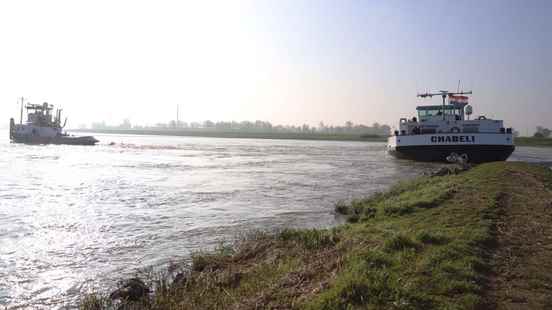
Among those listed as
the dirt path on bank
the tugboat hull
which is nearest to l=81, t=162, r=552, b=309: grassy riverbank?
the dirt path on bank

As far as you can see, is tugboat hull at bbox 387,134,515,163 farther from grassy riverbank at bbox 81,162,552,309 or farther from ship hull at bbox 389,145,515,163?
grassy riverbank at bbox 81,162,552,309

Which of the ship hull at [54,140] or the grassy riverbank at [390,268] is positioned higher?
the ship hull at [54,140]

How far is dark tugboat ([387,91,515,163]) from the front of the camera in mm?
31219

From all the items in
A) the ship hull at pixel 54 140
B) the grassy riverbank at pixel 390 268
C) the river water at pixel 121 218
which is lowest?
the river water at pixel 121 218

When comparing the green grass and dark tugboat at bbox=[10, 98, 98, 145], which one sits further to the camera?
the green grass

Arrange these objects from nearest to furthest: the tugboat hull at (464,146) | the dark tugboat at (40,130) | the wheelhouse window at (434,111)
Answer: the tugboat hull at (464,146) < the wheelhouse window at (434,111) < the dark tugboat at (40,130)

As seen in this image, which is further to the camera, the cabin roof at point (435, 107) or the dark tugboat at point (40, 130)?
the dark tugboat at point (40, 130)

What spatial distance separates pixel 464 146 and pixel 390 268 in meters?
29.2

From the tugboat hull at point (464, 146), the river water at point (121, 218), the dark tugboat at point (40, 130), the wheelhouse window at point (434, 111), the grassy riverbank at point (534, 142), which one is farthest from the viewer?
the grassy riverbank at point (534, 142)

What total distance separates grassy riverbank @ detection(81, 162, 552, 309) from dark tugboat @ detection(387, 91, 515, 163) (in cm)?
2305

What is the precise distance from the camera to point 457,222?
882 cm

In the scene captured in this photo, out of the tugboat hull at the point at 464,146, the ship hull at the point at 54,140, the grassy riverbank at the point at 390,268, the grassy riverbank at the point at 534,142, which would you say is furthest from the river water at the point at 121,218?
the grassy riverbank at the point at 534,142

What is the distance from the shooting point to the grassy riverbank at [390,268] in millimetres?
4859

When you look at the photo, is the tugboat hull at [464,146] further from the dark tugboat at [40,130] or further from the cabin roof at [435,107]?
the dark tugboat at [40,130]
